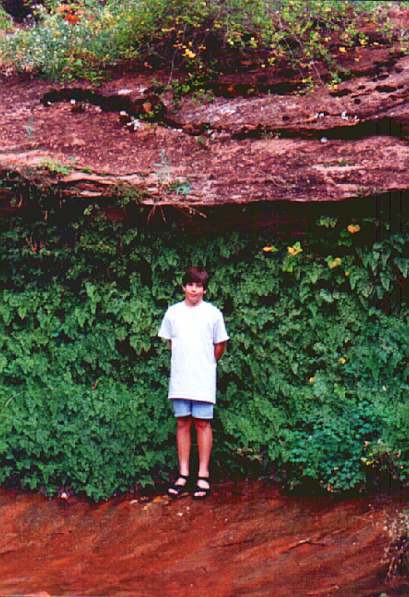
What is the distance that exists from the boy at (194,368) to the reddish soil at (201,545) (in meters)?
0.39

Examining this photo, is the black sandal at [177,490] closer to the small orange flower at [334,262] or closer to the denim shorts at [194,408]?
the denim shorts at [194,408]

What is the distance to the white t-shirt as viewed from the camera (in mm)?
6652

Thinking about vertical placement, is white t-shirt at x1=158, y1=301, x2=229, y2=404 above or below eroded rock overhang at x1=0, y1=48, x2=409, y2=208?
below

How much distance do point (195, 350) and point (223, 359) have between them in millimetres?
859

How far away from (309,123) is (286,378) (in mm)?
2853

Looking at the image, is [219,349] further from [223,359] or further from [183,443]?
[183,443]

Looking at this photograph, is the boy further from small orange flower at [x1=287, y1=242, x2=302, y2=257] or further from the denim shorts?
small orange flower at [x1=287, y1=242, x2=302, y2=257]

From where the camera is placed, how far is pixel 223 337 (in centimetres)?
679

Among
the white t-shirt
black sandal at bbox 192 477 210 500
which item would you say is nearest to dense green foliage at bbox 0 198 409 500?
black sandal at bbox 192 477 210 500

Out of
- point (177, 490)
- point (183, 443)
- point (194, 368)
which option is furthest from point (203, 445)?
point (194, 368)

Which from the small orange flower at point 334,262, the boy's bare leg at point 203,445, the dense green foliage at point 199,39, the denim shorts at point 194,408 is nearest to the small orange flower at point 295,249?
the small orange flower at point 334,262

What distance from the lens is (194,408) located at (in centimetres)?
673

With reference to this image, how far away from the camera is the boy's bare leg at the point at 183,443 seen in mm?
6801

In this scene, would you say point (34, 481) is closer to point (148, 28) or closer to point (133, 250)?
point (133, 250)
